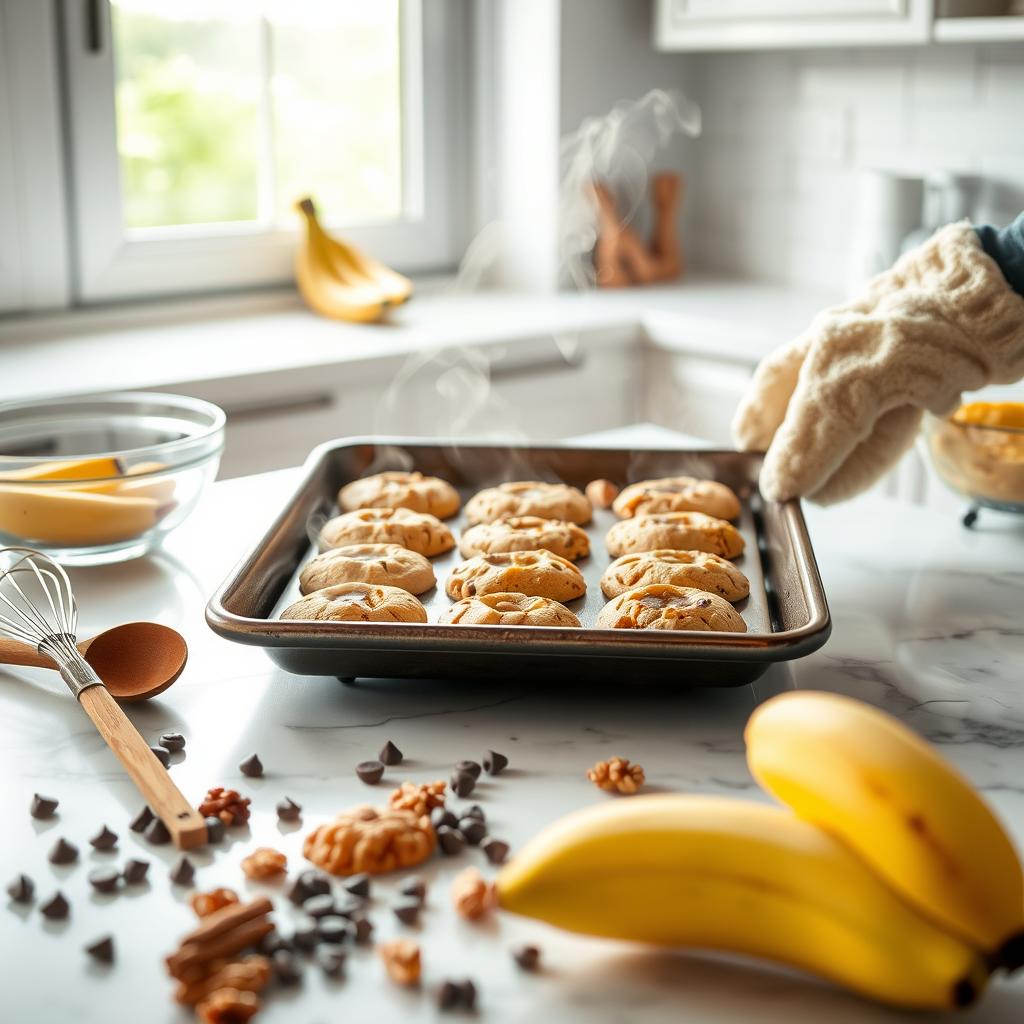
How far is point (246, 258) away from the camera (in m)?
2.81

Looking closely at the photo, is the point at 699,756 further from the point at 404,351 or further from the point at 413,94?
the point at 413,94

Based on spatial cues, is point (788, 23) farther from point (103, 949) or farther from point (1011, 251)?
point (103, 949)

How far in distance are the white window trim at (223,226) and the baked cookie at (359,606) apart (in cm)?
179

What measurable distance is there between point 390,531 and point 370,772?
0.46 meters

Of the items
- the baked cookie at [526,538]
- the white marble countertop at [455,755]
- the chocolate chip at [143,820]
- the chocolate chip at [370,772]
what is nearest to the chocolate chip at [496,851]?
the white marble countertop at [455,755]

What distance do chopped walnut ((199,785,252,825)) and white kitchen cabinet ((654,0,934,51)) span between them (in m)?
2.15

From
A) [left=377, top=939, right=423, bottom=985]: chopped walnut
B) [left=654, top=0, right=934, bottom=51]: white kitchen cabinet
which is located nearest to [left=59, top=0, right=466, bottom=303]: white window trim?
[left=654, top=0, right=934, bottom=51]: white kitchen cabinet

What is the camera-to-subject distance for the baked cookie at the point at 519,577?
1.10 meters

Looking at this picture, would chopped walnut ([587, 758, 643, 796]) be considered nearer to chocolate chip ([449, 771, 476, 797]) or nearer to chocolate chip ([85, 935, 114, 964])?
chocolate chip ([449, 771, 476, 797])

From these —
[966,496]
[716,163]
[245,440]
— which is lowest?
[245,440]

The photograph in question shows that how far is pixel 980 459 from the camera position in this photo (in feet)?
4.14

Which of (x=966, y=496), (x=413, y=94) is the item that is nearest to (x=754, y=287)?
(x=413, y=94)

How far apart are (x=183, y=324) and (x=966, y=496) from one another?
73.3 inches

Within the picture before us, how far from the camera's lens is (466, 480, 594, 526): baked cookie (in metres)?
1.32
